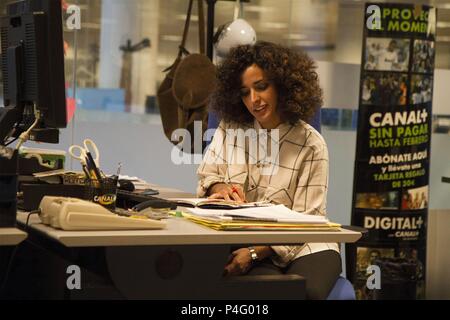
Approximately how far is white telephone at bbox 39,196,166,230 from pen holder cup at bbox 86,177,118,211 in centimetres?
25

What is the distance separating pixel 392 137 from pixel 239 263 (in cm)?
203

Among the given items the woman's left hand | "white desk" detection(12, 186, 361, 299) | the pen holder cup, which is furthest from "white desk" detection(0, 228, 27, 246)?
the woman's left hand

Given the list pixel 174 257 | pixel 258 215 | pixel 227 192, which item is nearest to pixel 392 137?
pixel 227 192

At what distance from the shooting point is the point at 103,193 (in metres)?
2.35

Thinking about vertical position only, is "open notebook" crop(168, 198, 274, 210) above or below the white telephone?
below

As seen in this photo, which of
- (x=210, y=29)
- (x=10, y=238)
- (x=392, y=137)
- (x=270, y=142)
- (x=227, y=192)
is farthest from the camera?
(x=210, y=29)

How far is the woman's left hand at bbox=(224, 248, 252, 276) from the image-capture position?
256 centimetres

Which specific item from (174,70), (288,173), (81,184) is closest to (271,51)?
(288,173)

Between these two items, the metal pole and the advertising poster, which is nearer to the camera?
the advertising poster

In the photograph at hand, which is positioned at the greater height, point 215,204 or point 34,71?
point 34,71

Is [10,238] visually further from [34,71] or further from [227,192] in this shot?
[227,192]

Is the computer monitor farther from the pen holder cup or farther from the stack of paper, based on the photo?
the stack of paper

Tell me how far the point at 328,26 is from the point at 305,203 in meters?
2.62

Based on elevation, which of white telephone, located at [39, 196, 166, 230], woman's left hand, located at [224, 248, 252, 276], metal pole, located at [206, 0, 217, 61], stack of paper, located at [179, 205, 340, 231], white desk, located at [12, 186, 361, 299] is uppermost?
metal pole, located at [206, 0, 217, 61]
